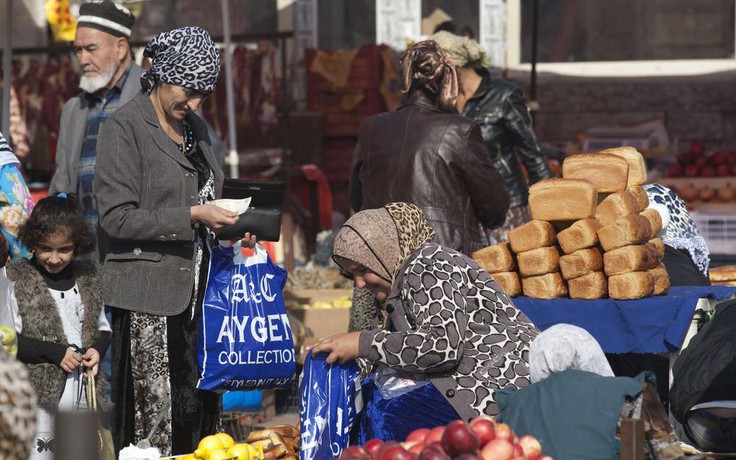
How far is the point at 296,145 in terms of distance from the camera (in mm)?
10586

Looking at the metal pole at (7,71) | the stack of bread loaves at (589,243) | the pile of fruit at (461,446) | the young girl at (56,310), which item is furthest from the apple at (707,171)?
the pile of fruit at (461,446)

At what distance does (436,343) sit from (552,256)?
1511 millimetres

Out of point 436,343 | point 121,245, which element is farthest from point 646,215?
point 121,245

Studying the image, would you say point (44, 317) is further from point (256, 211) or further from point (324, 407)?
point (324, 407)

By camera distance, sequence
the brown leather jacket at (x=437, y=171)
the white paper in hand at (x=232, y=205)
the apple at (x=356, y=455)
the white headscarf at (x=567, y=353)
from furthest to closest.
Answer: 1. the brown leather jacket at (x=437, y=171)
2. the white paper in hand at (x=232, y=205)
3. the white headscarf at (x=567, y=353)
4. the apple at (x=356, y=455)

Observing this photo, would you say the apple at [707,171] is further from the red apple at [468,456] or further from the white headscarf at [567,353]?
the red apple at [468,456]

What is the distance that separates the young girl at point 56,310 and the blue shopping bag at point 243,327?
1.27 ft

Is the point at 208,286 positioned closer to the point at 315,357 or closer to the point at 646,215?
the point at 315,357

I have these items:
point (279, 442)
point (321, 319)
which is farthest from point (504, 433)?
point (321, 319)

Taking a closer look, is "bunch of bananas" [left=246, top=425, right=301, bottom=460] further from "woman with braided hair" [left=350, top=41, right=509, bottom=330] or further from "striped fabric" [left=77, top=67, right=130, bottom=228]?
"striped fabric" [left=77, top=67, right=130, bottom=228]

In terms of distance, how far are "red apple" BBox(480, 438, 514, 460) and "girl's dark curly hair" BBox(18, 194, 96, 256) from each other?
191 cm

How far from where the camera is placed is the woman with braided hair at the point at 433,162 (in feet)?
17.6

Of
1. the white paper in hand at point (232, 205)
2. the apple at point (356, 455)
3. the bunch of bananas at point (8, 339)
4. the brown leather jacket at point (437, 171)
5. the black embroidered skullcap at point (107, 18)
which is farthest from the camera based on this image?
the black embroidered skullcap at point (107, 18)

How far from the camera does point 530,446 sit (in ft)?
11.5
